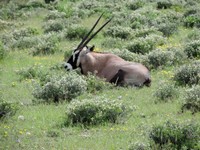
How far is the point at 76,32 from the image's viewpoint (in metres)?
23.2

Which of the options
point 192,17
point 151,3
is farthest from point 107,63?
point 151,3

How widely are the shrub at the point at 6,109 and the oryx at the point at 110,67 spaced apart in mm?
3743

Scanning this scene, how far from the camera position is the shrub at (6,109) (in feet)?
37.8

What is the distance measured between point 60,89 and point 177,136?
4.41 m

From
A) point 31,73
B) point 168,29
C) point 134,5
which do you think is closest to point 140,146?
point 31,73

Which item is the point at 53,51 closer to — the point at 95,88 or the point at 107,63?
the point at 107,63

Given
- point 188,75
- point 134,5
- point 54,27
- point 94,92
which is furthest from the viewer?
point 134,5

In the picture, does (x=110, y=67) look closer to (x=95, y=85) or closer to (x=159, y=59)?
(x=95, y=85)

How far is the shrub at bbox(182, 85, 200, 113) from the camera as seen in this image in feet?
37.8

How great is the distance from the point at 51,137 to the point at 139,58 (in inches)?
292

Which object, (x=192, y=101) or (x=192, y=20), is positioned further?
(x=192, y=20)

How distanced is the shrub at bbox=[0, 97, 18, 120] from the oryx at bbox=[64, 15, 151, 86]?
3.74 metres

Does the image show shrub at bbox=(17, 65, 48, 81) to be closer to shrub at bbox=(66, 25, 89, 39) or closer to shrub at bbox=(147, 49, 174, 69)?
shrub at bbox=(147, 49, 174, 69)

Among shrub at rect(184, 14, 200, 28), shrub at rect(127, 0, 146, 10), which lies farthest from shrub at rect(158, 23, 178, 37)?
shrub at rect(127, 0, 146, 10)
